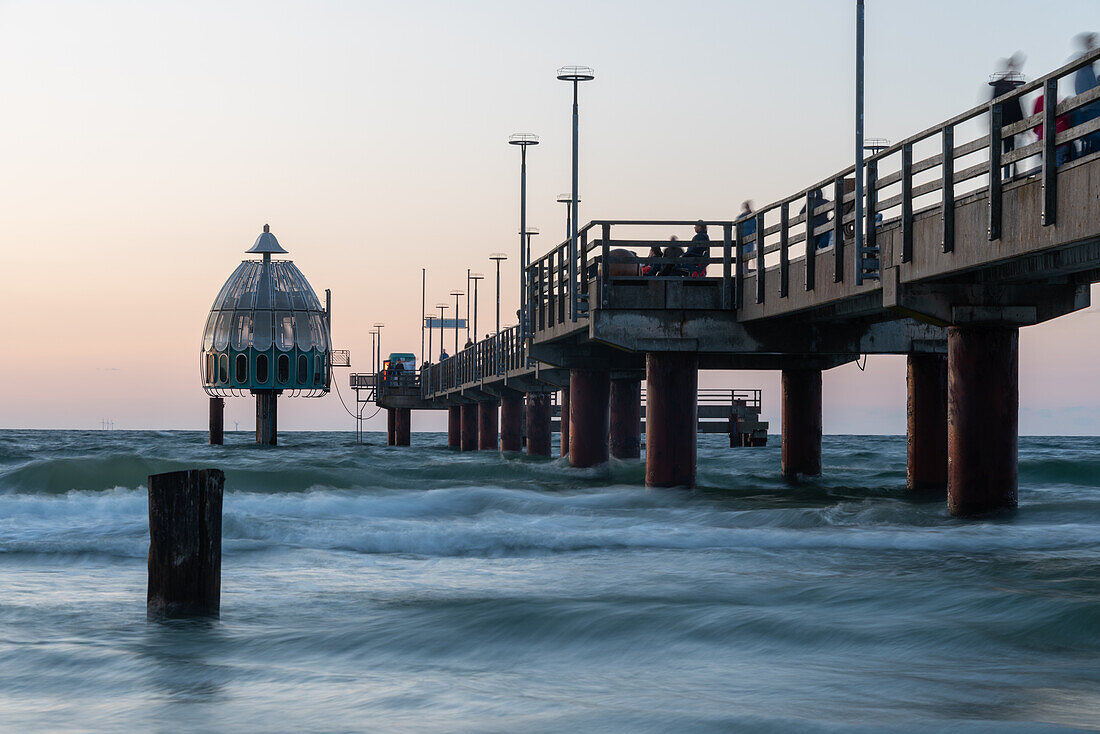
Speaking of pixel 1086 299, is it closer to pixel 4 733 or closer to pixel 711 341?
pixel 711 341

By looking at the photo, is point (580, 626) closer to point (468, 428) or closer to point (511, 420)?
point (511, 420)

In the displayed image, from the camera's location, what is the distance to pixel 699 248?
27984mm

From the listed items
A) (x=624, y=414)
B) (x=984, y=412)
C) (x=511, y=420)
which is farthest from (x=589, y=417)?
(x=511, y=420)

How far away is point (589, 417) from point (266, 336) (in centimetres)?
4418

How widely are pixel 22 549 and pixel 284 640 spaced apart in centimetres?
886

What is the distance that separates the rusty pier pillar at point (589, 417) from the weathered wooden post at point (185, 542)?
24.8 metres

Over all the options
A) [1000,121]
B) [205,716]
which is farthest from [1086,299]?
[205,716]

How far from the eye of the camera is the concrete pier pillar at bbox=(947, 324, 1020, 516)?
20344 millimetres

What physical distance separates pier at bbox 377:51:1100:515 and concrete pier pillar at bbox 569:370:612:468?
5cm

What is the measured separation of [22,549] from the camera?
2078cm

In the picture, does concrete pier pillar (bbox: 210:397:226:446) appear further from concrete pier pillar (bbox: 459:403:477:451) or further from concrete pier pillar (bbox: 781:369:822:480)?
concrete pier pillar (bbox: 781:369:822:480)

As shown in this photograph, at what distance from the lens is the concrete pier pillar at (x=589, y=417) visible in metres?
38.6

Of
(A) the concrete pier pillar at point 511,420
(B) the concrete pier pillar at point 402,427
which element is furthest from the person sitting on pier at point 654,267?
(B) the concrete pier pillar at point 402,427

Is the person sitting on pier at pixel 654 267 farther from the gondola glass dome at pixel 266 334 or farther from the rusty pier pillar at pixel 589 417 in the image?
the gondola glass dome at pixel 266 334
